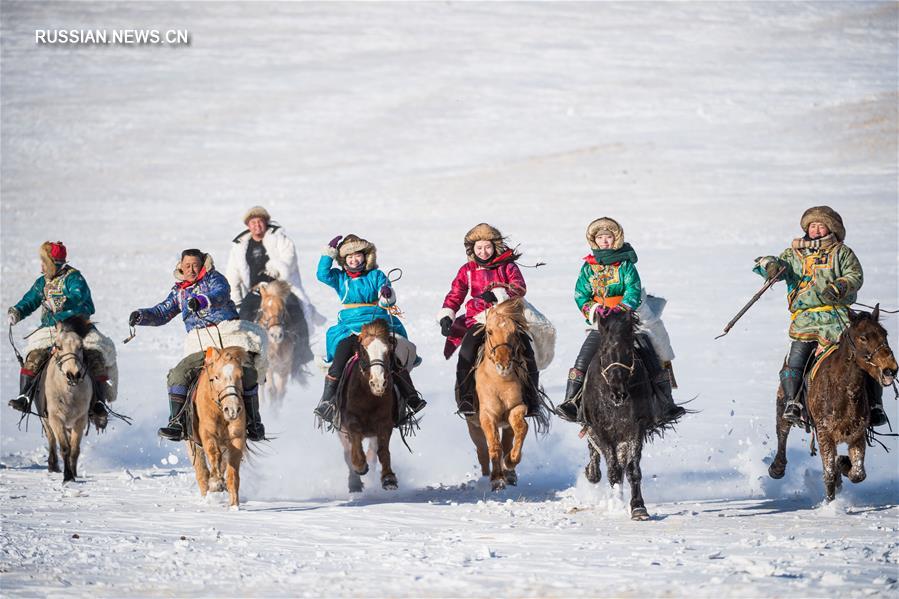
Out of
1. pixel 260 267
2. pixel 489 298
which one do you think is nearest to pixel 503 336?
pixel 489 298

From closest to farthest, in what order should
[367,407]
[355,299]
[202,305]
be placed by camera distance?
[202,305] < [367,407] < [355,299]

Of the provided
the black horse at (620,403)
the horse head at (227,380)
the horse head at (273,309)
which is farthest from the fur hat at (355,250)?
the horse head at (273,309)

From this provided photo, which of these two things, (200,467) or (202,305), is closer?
(200,467)

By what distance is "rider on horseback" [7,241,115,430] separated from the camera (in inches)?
491

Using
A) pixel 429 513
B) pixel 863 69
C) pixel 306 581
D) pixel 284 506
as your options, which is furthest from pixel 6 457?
pixel 863 69

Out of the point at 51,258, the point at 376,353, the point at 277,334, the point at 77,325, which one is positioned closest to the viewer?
the point at 376,353

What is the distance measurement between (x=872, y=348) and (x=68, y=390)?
23.0 feet

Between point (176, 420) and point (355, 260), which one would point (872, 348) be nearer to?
point (355, 260)

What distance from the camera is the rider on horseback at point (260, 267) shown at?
51.2 feet

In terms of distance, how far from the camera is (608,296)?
433 inches

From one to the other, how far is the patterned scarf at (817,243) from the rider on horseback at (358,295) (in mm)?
3452

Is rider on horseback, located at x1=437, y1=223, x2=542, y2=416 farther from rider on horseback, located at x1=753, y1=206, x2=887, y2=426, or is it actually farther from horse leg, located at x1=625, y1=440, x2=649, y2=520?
rider on horseback, located at x1=753, y1=206, x2=887, y2=426

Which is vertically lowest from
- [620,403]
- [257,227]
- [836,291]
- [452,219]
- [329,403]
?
[620,403]

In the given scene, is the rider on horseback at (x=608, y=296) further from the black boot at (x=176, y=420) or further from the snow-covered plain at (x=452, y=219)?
the black boot at (x=176, y=420)
